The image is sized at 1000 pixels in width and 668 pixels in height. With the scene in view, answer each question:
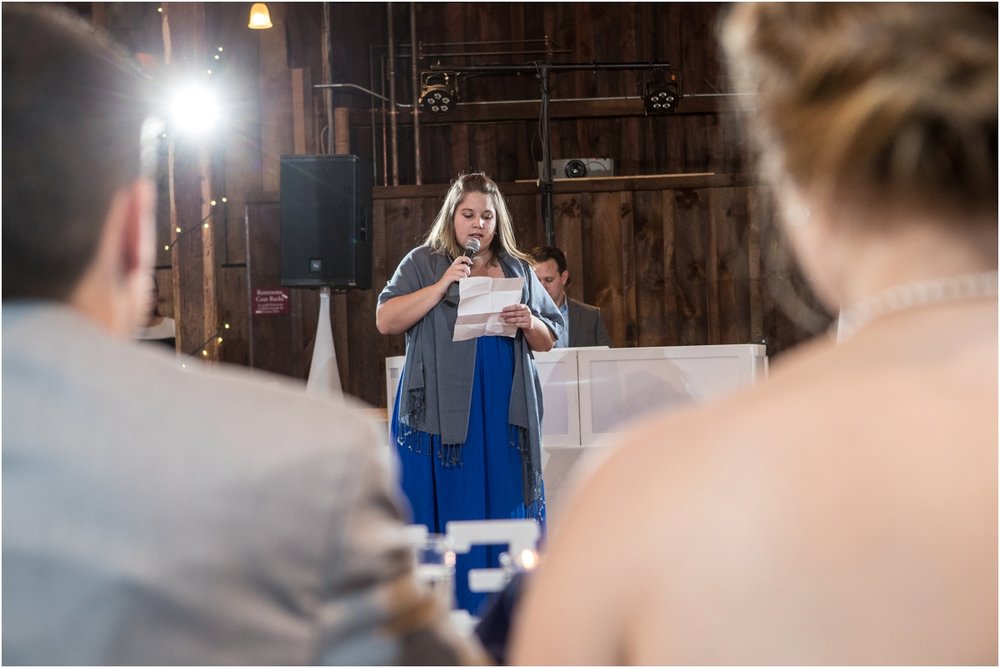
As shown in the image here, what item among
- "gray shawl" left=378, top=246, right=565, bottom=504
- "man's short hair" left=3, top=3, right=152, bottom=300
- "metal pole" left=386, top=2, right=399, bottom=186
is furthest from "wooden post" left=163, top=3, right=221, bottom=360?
"man's short hair" left=3, top=3, right=152, bottom=300

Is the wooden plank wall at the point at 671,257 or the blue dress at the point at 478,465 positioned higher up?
the wooden plank wall at the point at 671,257

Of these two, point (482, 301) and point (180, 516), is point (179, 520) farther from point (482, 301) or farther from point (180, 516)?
point (482, 301)

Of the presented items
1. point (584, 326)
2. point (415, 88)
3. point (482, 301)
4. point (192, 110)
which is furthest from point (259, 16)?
point (482, 301)

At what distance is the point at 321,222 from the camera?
18.0ft

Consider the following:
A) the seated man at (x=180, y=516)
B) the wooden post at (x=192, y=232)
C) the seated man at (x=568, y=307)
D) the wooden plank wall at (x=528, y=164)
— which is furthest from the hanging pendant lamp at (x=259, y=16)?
the seated man at (x=180, y=516)

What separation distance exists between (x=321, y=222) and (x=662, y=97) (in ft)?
9.68

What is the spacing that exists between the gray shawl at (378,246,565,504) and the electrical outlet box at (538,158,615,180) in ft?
13.5

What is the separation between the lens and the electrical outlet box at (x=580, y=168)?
24.7ft

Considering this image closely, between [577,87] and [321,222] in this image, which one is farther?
[577,87]

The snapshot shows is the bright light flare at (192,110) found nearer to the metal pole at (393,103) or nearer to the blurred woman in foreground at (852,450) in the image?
the metal pole at (393,103)

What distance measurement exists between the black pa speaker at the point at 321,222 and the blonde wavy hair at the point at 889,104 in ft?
16.1

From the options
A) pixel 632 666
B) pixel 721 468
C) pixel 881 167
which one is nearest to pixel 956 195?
pixel 881 167

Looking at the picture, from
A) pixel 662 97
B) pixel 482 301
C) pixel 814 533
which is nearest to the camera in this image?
pixel 814 533

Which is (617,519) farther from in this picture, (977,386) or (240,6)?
(240,6)
